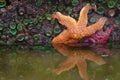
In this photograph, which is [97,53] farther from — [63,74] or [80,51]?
[63,74]

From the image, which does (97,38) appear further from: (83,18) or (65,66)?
(65,66)

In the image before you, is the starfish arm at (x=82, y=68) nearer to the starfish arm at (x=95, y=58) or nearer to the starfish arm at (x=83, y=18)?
the starfish arm at (x=95, y=58)

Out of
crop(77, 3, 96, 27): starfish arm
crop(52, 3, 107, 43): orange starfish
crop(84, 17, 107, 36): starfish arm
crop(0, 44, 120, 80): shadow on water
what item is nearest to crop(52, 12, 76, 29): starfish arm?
crop(52, 3, 107, 43): orange starfish

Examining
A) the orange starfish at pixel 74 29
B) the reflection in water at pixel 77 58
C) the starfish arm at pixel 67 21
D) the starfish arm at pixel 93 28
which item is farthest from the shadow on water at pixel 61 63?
the starfish arm at pixel 67 21

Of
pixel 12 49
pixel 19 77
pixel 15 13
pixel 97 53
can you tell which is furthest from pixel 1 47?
pixel 97 53

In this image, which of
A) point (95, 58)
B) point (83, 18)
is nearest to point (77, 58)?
point (95, 58)

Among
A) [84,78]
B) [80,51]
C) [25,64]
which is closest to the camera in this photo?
[84,78]

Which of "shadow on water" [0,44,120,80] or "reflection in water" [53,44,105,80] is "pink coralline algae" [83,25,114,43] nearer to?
"shadow on water" [0,44,120,80]
